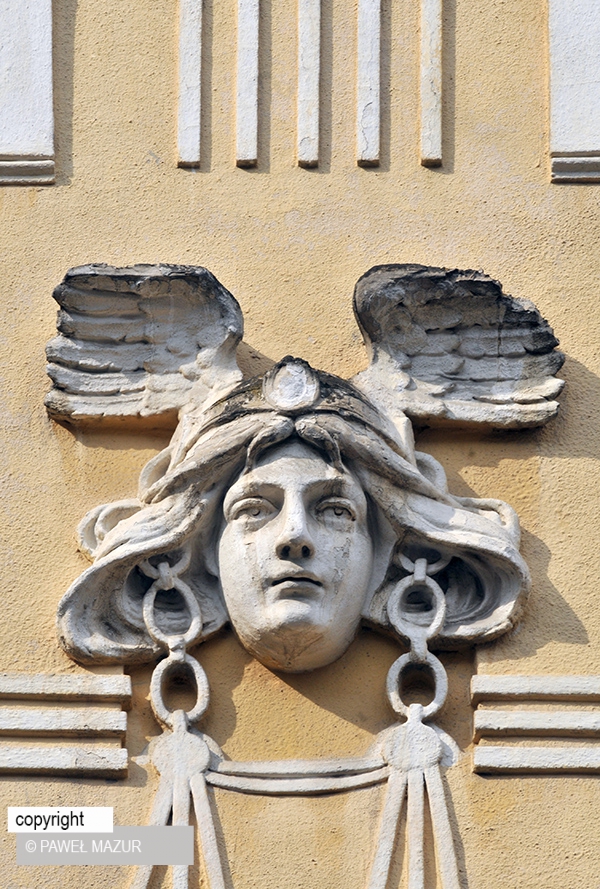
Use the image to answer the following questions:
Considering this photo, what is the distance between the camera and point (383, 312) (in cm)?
696

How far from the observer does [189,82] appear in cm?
747

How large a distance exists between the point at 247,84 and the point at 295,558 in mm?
1771

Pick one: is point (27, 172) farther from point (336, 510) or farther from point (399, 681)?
point (399, 681)

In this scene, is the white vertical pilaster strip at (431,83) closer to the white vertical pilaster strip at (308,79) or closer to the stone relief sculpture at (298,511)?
the white vertical pilaster strip at (308,79)

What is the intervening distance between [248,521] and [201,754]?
667 mm

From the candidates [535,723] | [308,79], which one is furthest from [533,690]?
[308,79]

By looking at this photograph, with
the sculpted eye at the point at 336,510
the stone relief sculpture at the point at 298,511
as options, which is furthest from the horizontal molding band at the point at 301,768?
the sculpted eye at the point at 336,510

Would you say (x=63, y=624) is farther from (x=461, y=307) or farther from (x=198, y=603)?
(x=461, y=307)

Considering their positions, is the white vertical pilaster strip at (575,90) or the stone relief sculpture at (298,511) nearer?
the stone relief sculpture at (298,511)

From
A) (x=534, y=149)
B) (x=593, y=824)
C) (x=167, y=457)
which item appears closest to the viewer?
(x=593, y=824)

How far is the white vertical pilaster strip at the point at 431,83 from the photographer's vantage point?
24.2ft

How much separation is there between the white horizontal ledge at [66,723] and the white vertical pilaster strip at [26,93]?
1801 mm

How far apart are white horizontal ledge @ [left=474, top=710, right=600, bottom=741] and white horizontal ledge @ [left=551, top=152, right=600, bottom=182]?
1789 millimetres

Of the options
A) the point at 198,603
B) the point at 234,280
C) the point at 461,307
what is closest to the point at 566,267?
the point at 461,307
